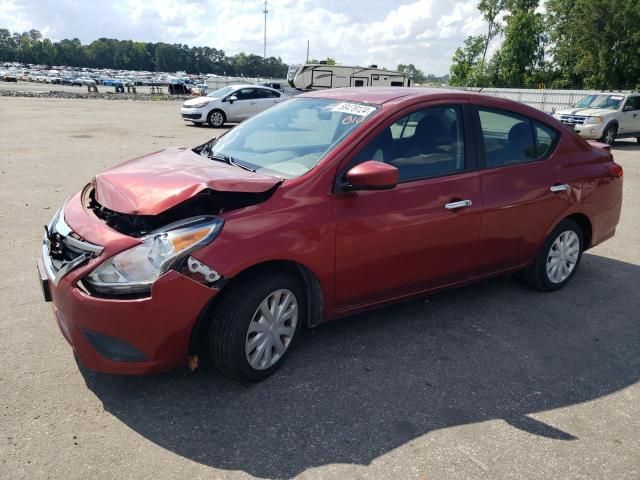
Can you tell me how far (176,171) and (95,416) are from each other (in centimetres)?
149

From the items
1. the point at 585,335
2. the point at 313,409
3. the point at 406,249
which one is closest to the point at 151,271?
the point at 313,409

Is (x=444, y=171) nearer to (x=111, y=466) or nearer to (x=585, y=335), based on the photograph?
(x=585, y=335)

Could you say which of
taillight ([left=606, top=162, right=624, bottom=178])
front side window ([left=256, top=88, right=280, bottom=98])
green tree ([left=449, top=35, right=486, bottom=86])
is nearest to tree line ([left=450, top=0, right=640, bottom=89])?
green tree ([left=449, top=35, right=486, bottom=86])

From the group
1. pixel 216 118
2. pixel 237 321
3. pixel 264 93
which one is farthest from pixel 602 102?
pixel 237 321

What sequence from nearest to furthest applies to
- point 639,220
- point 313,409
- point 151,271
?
1. point 151,271
2. point 313,409
3. point 639,220

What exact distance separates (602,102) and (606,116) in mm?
1201

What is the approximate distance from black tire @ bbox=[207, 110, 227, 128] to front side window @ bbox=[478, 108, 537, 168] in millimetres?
16736

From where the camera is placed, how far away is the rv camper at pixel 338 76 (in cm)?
2783

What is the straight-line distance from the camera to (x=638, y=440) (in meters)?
3.00

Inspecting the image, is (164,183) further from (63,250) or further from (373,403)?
(373,403)

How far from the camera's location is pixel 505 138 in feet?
14.5

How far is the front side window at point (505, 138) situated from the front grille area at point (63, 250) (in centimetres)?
289

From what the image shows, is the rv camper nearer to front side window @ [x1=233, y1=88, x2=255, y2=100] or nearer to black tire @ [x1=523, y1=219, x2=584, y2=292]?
front side window @ [x1=233, y1=88, x2=255, y2=100]

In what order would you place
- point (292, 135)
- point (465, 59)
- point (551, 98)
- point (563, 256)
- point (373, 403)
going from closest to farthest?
point (373, 403) → point (292, 135) → point (563, 256) → point (551, 98) → point (465, 59)
